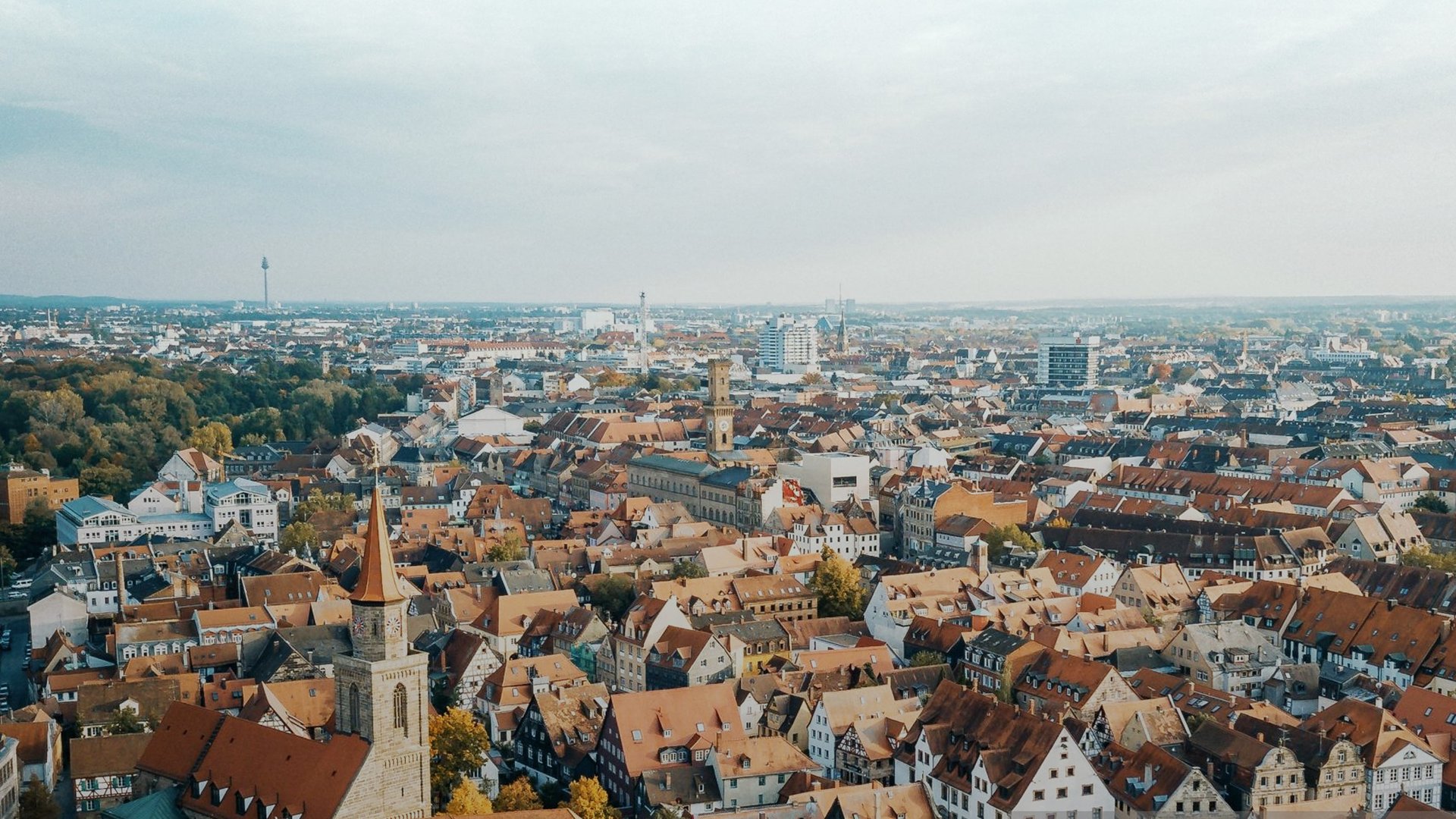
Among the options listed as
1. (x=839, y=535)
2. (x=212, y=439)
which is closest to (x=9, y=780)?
(x=839, y=535)

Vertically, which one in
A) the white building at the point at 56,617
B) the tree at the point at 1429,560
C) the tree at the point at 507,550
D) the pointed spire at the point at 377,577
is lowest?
the white building at the point at 56,617

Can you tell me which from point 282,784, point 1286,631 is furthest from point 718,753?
point 1286,631

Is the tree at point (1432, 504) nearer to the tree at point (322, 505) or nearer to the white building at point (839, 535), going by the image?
the white building at point (839, 535)

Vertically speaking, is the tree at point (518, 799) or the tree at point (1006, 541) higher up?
the tree at point (1006, 541)

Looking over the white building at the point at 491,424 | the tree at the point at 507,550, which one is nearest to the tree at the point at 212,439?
the white building at the point at 491,424

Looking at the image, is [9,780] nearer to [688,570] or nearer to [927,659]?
[927,659]

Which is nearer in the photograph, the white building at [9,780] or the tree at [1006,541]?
the white building at [9,780]
